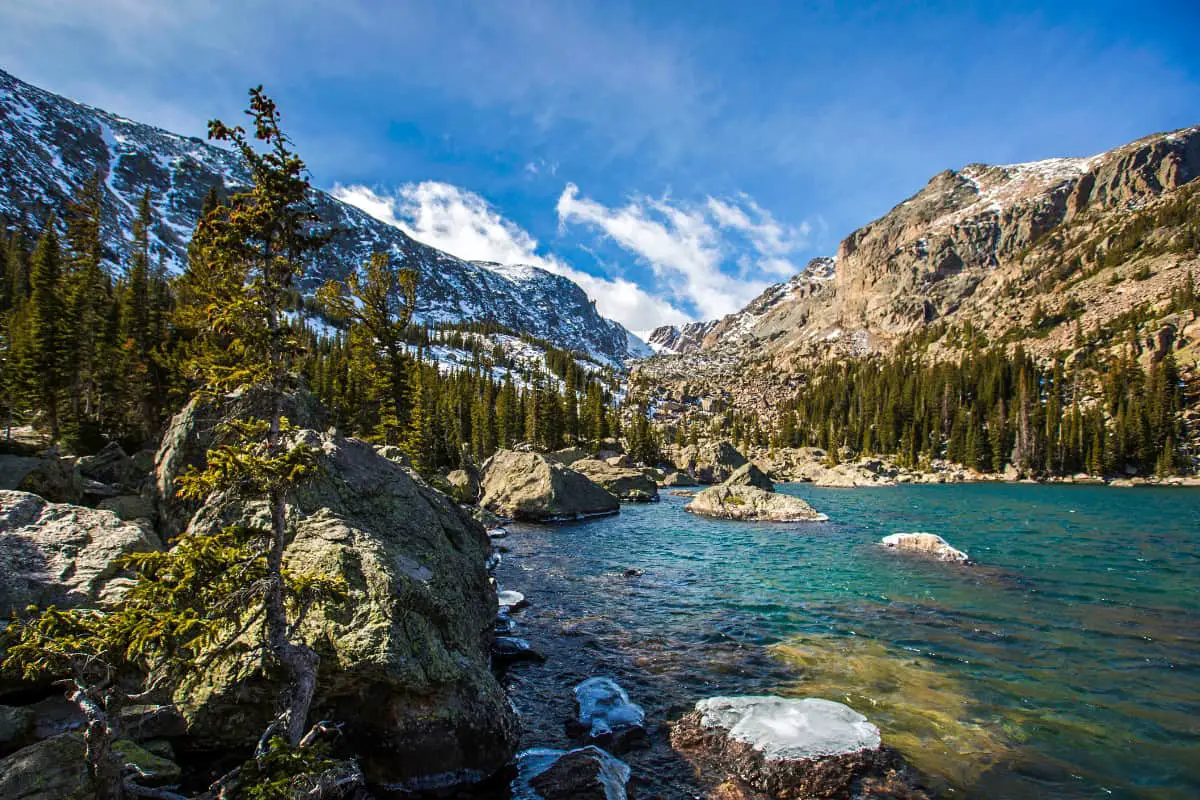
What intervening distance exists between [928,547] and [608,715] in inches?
881

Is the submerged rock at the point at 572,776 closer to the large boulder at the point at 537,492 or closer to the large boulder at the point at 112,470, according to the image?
the large boulder at the point at 112,470

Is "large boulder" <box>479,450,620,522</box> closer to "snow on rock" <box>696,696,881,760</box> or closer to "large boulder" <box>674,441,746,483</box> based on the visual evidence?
"snow on rock" <box>696,696,881,760</box>

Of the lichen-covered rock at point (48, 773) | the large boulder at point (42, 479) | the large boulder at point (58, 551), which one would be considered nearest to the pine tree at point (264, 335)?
the lichen-covered rock at point (48, 773)

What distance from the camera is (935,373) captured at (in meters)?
143

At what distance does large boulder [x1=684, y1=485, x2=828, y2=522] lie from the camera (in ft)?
127

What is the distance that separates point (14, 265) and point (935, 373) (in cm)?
18979

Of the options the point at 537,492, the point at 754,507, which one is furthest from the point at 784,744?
the point at 537,492

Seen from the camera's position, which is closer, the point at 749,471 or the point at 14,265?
the point at 749,471

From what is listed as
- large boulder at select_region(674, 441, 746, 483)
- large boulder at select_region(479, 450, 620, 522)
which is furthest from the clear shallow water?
large boulder at select_region(674, 441, 746, 483)

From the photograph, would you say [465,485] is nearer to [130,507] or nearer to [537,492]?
[537,492]

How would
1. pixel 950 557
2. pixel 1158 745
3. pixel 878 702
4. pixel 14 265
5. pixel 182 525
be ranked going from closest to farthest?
pixel 1158 745
pixel 878 702
pixel 182 525
pixel 950 557
pixel 14 265

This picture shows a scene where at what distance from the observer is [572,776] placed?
24.3ft

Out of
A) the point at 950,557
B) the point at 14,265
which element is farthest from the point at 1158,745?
the point at 14,265

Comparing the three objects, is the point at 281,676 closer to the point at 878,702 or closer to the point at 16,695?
the point at 16,695
